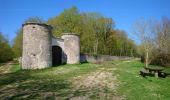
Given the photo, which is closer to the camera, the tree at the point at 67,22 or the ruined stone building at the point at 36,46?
the ruined stone building at the point at 36,46

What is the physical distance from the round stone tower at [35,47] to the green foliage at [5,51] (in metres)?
24.2

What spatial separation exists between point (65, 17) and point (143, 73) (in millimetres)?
29817

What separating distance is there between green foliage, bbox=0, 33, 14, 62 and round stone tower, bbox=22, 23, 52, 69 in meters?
24.2

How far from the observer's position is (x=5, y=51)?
48.5 meters

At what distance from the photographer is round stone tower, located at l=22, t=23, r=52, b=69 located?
2523 cm

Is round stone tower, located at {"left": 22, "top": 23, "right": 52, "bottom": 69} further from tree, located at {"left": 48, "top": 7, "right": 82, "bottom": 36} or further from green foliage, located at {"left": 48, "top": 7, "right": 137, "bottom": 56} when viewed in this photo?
tree, located at {"left": 48, "top": 7, "right": 82, "bottom": 36}

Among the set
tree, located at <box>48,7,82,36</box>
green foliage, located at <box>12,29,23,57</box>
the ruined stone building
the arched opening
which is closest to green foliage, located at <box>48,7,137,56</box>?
tree, located at <box>48,7,82,36</box>

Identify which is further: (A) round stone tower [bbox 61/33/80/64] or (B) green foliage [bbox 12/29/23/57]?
(B) green foliage [bbox 12/29/23/57]

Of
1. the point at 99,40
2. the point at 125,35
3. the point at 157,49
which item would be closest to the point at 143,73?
the point at 157,49

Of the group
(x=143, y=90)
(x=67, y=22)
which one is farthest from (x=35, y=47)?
(x=67, y=22)

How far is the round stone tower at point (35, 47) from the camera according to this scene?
993 inches

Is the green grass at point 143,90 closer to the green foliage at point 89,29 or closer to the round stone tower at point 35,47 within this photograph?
the round stone tower at point 35,47

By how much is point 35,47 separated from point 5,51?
998 inches

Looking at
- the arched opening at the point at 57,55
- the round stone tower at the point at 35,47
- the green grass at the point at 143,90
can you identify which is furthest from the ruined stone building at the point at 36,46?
the green grass at the point at 143,90
